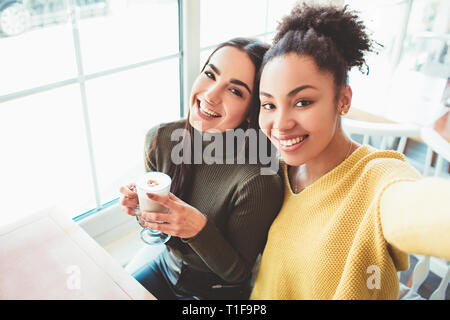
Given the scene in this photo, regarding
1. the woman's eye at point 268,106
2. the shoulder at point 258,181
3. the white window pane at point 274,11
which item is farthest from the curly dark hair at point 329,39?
the white window pane at point 274,11

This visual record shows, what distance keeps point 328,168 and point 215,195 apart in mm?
371

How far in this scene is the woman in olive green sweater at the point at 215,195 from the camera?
0.98 m

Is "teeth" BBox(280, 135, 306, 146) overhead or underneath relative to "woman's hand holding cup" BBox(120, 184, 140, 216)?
overhead

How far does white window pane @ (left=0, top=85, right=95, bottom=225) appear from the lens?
3.90 ft

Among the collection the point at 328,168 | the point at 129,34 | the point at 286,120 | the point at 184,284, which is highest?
the point at 129,34

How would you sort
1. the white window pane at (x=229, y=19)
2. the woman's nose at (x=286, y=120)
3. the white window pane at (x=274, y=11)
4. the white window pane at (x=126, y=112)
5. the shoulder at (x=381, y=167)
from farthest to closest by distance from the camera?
the white window pane at (x=274, y=11), the white window pane at (x=229, y=19), the white window pane at (x=126, y=112), the woman's nose at (x=286, y=120), the shoulder at (x=381, y=167)

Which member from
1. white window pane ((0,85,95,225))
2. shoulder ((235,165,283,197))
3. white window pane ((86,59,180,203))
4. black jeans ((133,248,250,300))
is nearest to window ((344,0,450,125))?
white window pane ((86,59,180,203))

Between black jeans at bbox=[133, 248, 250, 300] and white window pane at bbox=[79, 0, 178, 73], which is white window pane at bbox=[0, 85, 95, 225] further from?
black jeans at bbox=[133, 248, 250, 300]

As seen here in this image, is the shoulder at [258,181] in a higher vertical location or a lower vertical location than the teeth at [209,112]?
lower

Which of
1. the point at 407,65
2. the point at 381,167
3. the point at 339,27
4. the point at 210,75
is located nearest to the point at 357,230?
the point at 381,167

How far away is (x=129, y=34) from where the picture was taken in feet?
4.38

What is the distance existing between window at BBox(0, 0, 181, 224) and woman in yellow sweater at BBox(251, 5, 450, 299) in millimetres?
664

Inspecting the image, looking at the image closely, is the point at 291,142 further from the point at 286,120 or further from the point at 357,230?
the point at 357,230

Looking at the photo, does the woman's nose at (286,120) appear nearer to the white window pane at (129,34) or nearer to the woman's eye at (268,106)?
the woman's eye at (268,106)
